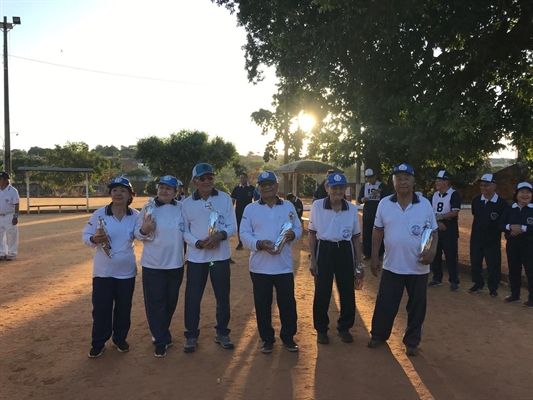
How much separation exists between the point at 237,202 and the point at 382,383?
23.6ft

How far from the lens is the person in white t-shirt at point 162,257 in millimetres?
4285

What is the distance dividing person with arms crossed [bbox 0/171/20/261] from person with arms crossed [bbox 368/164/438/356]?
805cm

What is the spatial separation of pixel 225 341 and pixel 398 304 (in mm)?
1918

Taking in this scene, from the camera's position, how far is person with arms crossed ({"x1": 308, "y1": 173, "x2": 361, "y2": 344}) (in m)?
4.61

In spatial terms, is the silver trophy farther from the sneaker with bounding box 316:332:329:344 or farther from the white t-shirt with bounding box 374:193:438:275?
the sneaker with bounding box 316:332:329:344

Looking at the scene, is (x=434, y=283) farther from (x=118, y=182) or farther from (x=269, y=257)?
(x=118, y=182)

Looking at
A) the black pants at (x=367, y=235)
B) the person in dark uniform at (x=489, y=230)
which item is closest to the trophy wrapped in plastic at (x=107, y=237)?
the person in dark uniform at (x=489, y=230)

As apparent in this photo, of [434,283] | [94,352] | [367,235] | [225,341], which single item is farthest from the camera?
[367,235]

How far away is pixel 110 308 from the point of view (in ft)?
14.3

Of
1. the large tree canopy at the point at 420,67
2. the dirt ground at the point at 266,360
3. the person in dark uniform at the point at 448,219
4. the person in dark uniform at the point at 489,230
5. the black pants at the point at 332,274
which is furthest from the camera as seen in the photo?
the large tree canopy at the point at 420,67

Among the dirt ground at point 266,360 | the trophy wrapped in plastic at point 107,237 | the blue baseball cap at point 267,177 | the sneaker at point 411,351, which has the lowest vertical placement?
the dirt ground at point 266,360

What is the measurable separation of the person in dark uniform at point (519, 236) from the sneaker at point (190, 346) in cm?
481

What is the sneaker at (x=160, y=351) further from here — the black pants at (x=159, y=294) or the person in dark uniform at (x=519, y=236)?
the person in dark uniform at (x=519, y=236)

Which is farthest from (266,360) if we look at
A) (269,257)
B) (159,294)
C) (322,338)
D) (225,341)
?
(159,294)
